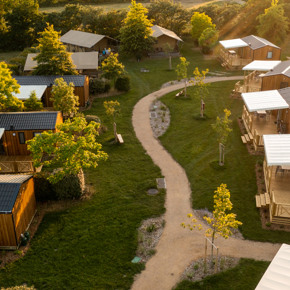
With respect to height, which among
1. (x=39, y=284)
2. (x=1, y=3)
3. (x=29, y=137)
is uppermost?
(x=1, y=3)

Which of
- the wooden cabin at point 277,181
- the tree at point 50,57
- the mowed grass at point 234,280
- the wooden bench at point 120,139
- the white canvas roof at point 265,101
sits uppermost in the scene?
the tree at point 50,57

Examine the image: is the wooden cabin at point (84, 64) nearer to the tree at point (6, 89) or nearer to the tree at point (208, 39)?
the tree at point (208, 39)

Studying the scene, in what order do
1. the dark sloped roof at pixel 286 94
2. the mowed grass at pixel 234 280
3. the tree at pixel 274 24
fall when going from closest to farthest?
1. the mowed grass at pixel 234 280
2. the dark sloped roof at pixel 286 94
3. the tree at pixel 274 24

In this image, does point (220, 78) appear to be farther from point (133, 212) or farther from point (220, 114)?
point (133, 212)

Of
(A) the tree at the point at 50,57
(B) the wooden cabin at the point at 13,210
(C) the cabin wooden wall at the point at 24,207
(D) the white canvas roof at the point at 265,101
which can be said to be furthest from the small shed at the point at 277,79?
(B) the wooden cabin at the point at 13,210

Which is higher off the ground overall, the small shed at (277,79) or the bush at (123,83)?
the small shed at (277,79)

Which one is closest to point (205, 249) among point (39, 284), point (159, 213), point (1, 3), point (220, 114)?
point (159, 213)

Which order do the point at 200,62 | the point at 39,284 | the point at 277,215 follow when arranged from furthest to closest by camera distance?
the point at 200,62 → the point at 277,215 → the point at 39,284

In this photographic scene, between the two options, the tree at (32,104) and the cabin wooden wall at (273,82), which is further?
the cabin wooden wall at (273,82)
